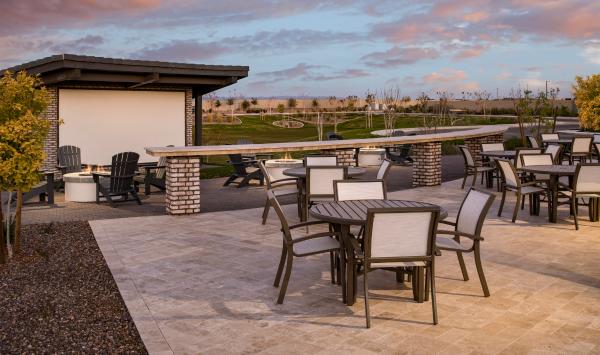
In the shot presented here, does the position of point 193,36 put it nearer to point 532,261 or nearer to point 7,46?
point 7,46

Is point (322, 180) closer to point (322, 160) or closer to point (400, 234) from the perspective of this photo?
point (322, 160)

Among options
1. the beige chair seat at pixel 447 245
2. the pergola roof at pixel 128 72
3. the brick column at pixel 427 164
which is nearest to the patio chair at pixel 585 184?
the beige chair seat at pixel 447 245

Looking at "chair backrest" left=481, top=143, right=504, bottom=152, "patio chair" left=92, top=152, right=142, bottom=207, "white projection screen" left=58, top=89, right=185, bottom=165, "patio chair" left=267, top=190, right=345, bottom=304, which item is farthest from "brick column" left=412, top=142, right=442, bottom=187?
"patio chair" left=267, top=190, right=345, bottom=304

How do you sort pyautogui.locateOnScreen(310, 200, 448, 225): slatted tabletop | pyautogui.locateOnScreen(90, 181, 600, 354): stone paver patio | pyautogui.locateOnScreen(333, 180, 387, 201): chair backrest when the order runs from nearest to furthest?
pyautogui.locateOnScreen(90, 181, 600, 354): stone paver patio < pyautogui.locateOnScreen(310, 200, 448, 225): slatted tabletop < pyautogui.locateOnScreen(333, 180, 387, 201): chair backrest

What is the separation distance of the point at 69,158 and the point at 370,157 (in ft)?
29.1

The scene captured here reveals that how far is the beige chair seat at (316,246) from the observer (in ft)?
15.7

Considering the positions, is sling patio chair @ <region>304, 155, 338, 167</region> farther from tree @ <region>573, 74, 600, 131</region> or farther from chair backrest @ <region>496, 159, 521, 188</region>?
tree @ <region>573, 74, 600, 131</region>

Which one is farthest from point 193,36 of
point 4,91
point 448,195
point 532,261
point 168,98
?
point 532,261

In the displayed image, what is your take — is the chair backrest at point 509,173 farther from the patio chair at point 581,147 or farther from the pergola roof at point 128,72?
the pergola roof at point 128,72

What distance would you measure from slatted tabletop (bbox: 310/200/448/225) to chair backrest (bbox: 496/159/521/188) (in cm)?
381

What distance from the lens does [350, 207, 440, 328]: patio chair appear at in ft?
13.6

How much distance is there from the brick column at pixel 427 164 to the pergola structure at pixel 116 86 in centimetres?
648

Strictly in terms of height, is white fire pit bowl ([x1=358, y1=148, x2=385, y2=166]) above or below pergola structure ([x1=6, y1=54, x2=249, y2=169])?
below

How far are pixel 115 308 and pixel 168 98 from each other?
41.7 ft
